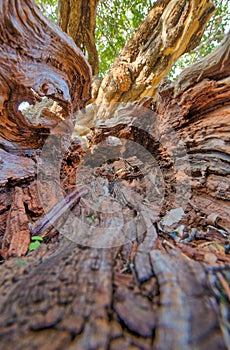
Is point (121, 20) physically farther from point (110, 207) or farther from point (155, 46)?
point (110, 207)

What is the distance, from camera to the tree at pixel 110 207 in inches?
12.9

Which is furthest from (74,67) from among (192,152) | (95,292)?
(95,292)

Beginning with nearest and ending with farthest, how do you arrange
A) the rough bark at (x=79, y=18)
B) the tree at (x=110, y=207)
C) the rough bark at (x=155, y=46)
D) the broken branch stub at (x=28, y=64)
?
the tree at (x=110, y=207), the broken branch stub at (x=28, y=64), the rough bark at (x=79, y=18), the rough bark at (x=155, y=46)

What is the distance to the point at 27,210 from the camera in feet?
2.76

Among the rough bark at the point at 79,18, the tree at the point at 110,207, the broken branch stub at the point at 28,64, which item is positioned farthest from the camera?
the rough bark at the point at 79,18

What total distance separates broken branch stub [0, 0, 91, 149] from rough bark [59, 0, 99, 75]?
2.34 meters

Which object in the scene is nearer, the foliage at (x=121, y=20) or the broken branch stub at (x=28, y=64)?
the broken branch stub at (x=28, y=64)

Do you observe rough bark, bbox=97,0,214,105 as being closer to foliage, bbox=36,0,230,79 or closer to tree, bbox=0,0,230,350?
foliage, bbox=36,0,230,79

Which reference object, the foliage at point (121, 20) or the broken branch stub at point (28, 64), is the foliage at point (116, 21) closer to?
the foliage at point (121, 20)

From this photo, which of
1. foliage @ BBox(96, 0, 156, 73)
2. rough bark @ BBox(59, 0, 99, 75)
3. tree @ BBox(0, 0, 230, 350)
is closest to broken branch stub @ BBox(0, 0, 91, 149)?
tree @ BBox(0, 0, 230, 350)

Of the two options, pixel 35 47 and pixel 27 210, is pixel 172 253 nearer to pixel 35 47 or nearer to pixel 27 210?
pixel 27 210

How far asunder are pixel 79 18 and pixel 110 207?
3.55m

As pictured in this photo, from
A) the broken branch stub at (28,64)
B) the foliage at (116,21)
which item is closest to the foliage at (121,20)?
the foliage at (116,21)

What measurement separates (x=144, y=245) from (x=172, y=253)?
9 centimetres
